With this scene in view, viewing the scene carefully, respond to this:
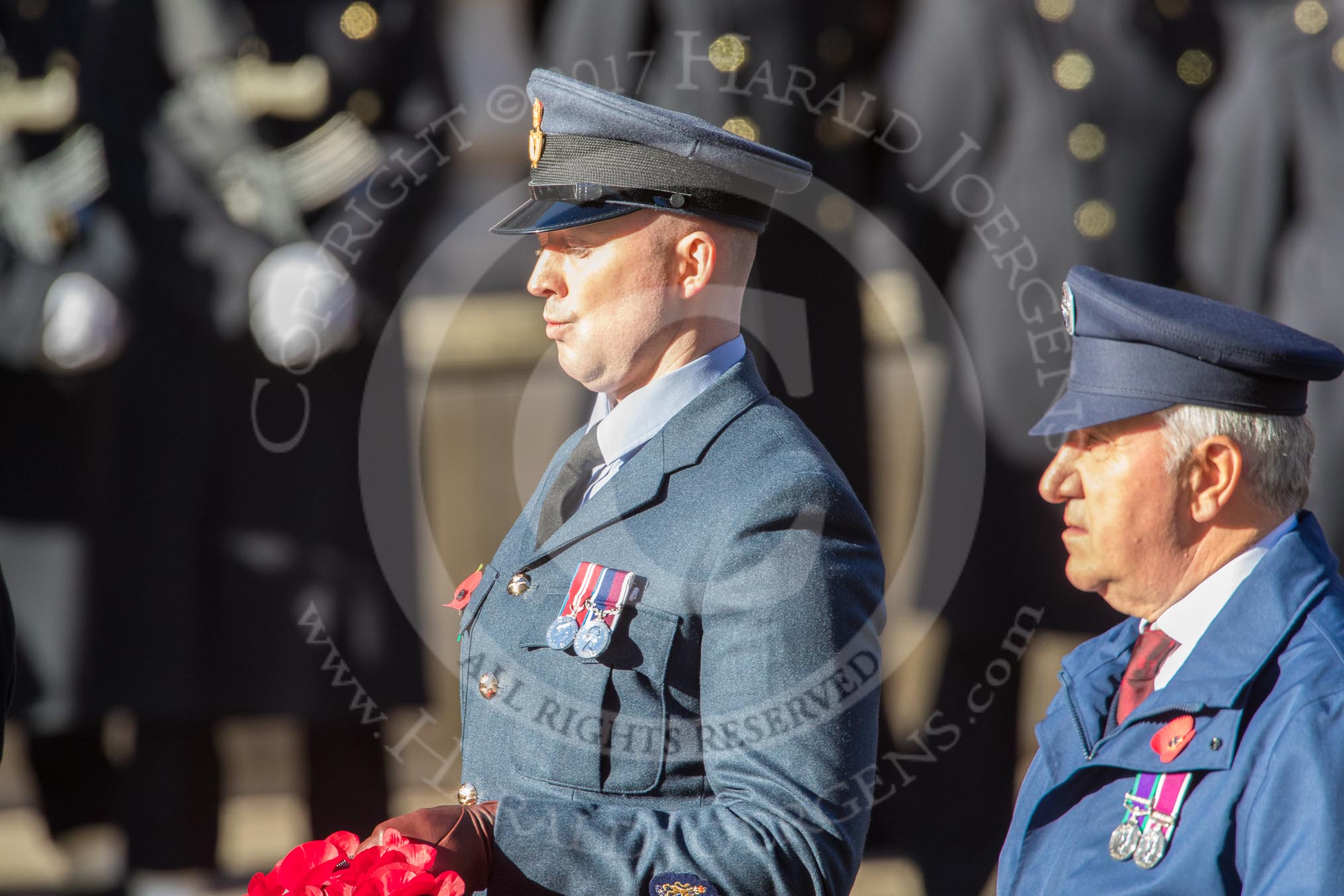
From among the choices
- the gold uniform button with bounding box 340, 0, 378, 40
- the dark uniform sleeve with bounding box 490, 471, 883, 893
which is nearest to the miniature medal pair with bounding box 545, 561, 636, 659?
the dark uniform sleeve with bounding box 490, 471, 883, 893

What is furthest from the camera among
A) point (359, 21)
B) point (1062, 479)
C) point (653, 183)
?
point (359, 21)

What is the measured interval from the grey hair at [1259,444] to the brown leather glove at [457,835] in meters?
0.88

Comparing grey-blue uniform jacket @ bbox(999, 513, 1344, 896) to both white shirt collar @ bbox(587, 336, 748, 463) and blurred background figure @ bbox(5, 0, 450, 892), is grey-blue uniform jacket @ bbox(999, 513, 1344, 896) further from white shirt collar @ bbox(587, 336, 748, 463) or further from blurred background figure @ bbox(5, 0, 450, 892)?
blurred background figure @ bbox(5, 0, 450, 892)

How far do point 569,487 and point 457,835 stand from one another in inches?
20.2

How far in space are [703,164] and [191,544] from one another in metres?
2.16

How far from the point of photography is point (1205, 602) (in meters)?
1.50

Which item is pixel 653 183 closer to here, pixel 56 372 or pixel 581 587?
pixel 581 587

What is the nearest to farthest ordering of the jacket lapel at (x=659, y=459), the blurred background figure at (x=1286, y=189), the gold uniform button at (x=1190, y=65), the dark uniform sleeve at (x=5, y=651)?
the jacket lapel at (x=659, y=459) → the dark uniform sleeve at (x=5, y=651) → the blurred background figure at (x=1286, y=189) → the gold uniform button at (x=1190, y=65)

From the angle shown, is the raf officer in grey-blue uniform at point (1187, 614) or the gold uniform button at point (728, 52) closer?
the raf officer in grey-blue uniform at point (1187, 614)

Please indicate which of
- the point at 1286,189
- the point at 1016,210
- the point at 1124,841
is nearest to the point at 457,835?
the point at 1124,841

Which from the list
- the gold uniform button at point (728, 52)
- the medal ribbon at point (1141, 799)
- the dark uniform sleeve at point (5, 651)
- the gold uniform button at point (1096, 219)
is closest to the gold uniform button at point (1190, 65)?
the gold uniform button at point (1096, 219)

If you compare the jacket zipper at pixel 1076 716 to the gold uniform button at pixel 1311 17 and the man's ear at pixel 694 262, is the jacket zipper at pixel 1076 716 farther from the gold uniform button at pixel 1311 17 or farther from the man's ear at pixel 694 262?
the gold uniform button at pixel 1311 17

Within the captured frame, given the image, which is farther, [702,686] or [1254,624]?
[702,686]

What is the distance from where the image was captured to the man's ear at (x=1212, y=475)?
4.80 feet
